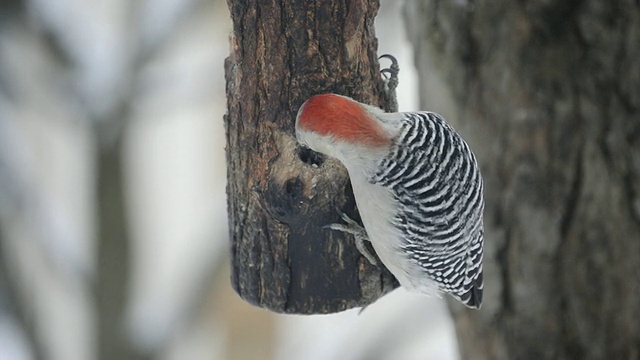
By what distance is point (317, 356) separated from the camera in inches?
240

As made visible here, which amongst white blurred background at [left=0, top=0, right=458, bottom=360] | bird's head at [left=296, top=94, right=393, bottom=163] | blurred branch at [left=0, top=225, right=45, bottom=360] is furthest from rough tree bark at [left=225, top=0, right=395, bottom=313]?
blurred branch at [left=0, top=225, right=45, bottom=360]

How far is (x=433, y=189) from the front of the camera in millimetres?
2412

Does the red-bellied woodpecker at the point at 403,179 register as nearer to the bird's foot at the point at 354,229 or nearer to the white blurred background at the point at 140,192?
the bird's foot at the point at 354,229

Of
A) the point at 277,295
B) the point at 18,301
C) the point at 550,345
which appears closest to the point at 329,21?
the point at 277,295

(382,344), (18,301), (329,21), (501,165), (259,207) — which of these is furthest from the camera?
(382,344)

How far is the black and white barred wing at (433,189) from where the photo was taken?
7.75 feet

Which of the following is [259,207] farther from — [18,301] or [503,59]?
[18,301]

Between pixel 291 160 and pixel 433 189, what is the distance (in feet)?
1.40

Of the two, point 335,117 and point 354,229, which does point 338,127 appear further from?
point 354,229

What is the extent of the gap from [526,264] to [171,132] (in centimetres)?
311

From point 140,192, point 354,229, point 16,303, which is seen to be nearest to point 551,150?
point 354,229

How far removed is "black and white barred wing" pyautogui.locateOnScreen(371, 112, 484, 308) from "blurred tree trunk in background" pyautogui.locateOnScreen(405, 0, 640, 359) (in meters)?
1.00

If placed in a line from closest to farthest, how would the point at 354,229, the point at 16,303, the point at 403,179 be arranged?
1. the point at 403,179
2. the point at 354,229
3. the point at 16,303

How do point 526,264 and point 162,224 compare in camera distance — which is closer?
point 526,264
